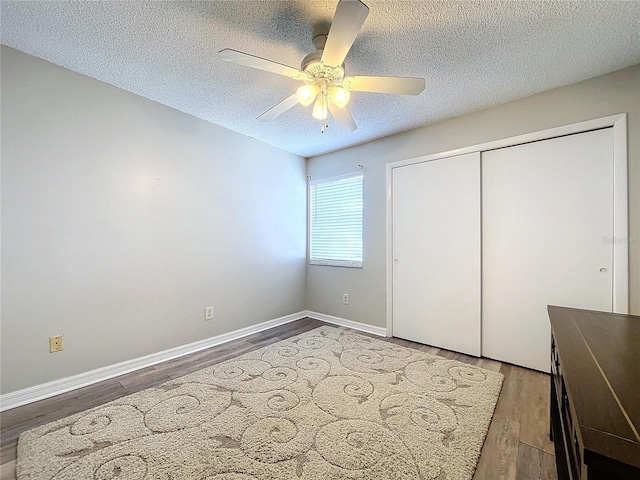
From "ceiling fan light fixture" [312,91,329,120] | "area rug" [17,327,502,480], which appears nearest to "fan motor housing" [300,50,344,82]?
"ceiling fan light fixture" [312,91,329,120]

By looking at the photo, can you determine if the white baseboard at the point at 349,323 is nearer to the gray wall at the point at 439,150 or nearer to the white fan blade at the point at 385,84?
the gray wall at the point at 439,150

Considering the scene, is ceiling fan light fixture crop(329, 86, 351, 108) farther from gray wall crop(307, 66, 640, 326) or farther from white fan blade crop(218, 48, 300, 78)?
gray wall crop(307, 66, 640, 326)

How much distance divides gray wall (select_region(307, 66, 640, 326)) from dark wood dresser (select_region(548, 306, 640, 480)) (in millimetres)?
1260

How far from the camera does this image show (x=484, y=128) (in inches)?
103

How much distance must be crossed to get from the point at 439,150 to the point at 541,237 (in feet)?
4.10

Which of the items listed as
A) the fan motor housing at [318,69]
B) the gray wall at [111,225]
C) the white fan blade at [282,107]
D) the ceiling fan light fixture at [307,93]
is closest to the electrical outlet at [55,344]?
the gray wall at [111,225]

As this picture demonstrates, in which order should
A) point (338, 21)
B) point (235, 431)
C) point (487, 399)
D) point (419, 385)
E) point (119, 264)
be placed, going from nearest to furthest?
point (338, 21) < point (235, 431) < point (487, 399) < point (419, 385) < point (119, 264)

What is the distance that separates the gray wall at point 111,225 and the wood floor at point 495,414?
0.22 m

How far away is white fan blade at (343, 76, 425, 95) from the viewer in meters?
1.60

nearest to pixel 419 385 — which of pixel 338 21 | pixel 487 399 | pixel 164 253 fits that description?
pixel 487 399

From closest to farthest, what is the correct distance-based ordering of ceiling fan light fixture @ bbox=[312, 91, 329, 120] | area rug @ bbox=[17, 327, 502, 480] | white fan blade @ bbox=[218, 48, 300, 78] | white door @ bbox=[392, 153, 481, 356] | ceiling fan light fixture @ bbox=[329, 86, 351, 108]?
area rug @ bbox=[17, 327, 502, 480] → white fan blade @ bbox=[218, 48, 300, 78] → ceiling fan light fixture @ bbox=[329, 86, 351, 108] → ceiling fan light fixture @ bbox=[312, 91, 329, 120] → white door @ bbox=[392, 153, 481, 356]

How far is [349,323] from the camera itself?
Result: 11.6ft

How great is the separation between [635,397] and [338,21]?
5.28 feet

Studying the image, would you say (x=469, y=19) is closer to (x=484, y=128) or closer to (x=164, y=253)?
(x=484, y=128)
